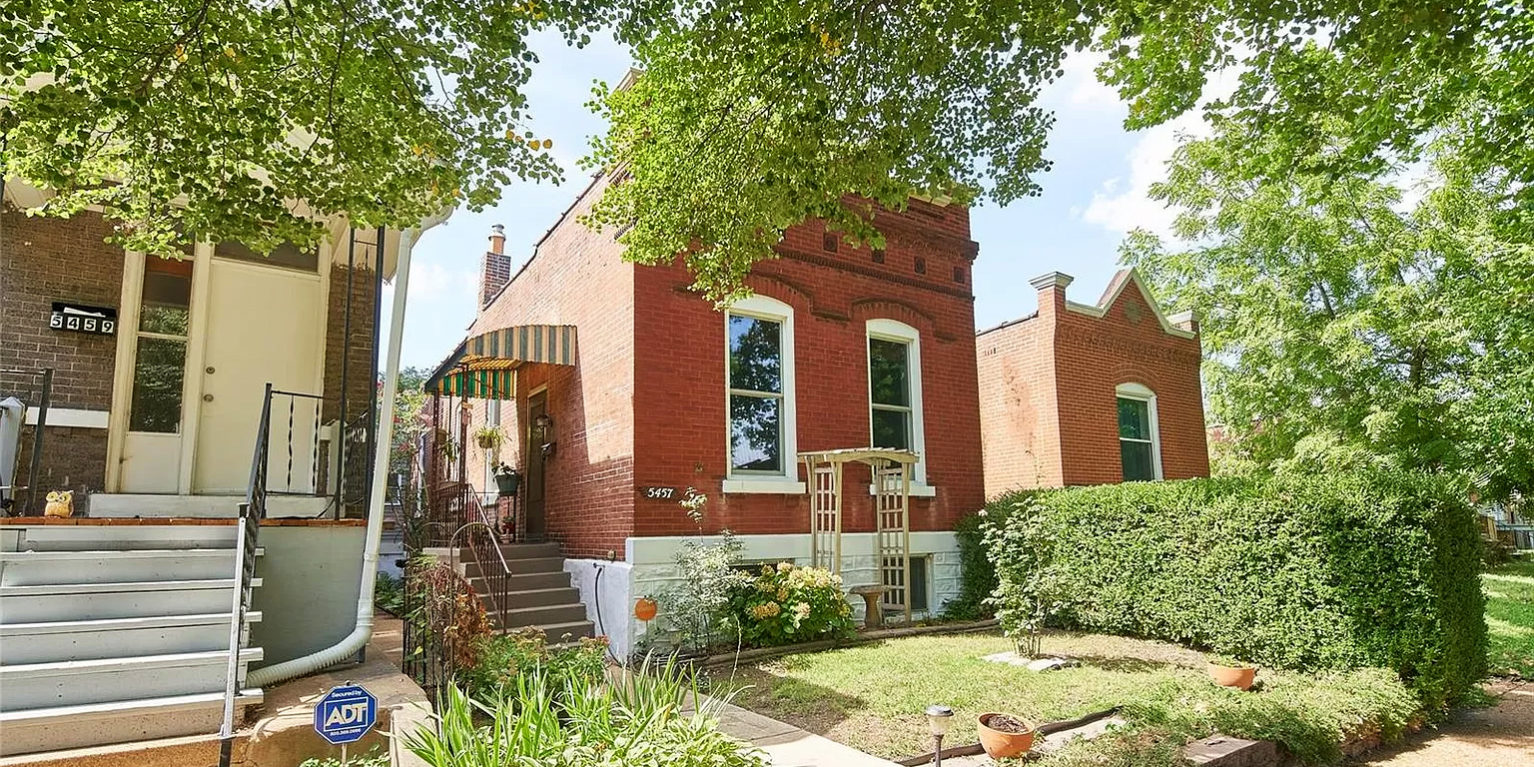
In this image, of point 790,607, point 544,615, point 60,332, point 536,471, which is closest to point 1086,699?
point 790,607

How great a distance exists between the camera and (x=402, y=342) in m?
6.25

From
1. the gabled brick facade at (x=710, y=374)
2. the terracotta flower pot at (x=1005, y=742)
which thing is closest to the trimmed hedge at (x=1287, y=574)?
the gabled brick facade at (x=710, y=374)

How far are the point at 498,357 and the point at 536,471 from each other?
2.62 metres

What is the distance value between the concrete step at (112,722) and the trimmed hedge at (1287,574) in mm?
6874

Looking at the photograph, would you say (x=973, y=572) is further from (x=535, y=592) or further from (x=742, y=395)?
(x=535, y=592)

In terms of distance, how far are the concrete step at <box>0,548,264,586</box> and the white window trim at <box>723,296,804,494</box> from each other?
17.0 feet

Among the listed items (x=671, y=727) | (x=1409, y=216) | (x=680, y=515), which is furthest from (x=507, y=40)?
(x=1409, y=216)

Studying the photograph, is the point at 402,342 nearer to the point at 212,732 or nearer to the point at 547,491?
the point at 212,732

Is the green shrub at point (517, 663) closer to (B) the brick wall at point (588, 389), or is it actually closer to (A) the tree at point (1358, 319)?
(B) the brick wall at point (588, 389)

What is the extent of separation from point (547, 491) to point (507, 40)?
7.31 meters

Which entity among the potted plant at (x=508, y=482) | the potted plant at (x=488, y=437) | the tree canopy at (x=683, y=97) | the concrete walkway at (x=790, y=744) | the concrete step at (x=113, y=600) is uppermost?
the tree canopy at (x=683, y=97)

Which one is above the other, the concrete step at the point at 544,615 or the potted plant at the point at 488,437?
the potted plant at the point at 488,437

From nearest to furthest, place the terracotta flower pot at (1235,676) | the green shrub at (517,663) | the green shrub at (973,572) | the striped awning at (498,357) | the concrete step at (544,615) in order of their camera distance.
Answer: the green shrub at (517,663) < the terracotta flower pot at (1235,676) < the concrete step at (544,615) < the striped awning at (498,357) < the green shrub at (973,572)

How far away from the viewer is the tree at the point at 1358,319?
13820 millimetres
